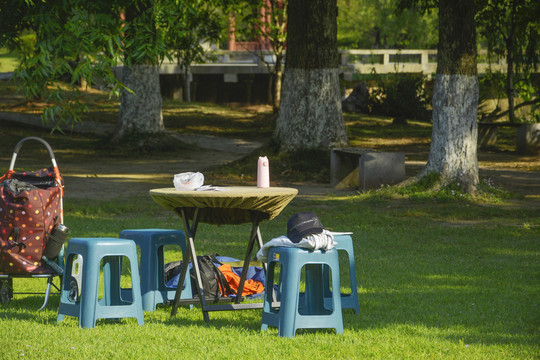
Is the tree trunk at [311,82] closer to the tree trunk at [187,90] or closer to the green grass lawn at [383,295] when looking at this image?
the green grass lawn at [383,295]

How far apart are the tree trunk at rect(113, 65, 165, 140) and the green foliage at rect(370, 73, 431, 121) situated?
9398 mm

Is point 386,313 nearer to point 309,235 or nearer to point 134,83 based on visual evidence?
point 309,235

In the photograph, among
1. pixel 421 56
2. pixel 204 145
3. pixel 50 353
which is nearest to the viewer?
pixel 50 353

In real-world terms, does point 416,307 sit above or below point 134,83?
below

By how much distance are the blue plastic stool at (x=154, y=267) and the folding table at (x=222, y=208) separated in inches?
12.0

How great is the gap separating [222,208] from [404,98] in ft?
77.7

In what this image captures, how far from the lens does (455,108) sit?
44.8 feet

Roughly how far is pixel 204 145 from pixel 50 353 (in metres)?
19.0

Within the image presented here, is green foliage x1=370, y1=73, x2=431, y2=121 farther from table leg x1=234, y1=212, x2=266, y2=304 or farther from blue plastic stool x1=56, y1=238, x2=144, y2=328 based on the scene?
blue plastic stool x1=56, y1=238, x2=144, y2=328

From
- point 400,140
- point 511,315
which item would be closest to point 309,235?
point 511,315

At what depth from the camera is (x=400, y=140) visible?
80.7ft

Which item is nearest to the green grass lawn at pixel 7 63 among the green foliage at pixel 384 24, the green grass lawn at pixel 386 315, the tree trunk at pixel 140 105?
the green foliage at pixel 384 24

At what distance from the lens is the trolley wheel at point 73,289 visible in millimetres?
6602

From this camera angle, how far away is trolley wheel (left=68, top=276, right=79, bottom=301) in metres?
6.60
